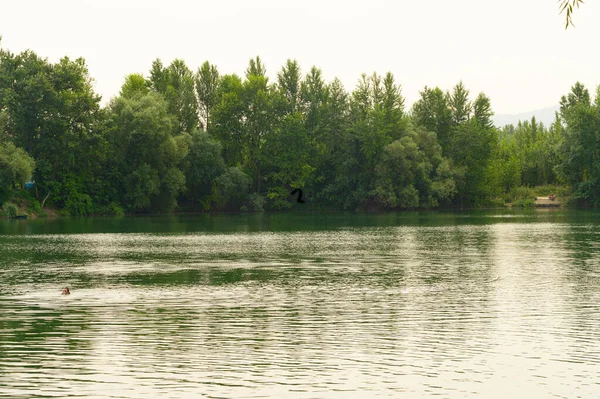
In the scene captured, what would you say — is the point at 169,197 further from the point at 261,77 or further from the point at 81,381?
the point at 81,381

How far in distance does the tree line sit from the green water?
69.5 m

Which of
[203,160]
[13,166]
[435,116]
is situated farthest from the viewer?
[435,116]

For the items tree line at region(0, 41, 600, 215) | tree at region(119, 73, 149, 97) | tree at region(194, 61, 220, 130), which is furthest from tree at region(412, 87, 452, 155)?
tree at region(119, 73, 149, 97)

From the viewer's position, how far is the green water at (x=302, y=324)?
21703 millimetres

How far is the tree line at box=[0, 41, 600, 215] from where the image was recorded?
12900cm

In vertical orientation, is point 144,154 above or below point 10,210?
above

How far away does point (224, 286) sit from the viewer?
137 feet

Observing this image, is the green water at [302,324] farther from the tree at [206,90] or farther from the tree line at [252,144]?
the tree at [206,90]

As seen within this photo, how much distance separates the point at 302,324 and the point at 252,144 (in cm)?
12747

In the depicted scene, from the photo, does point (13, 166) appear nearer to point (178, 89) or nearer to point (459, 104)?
point (178, 89)

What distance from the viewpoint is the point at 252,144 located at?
15662 centimetres

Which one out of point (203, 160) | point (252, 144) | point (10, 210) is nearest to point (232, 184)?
point (203, 160)

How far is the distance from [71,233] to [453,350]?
67701 millimetres

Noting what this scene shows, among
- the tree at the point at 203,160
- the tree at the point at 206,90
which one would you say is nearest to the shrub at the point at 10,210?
the tree at the point at 203,160
